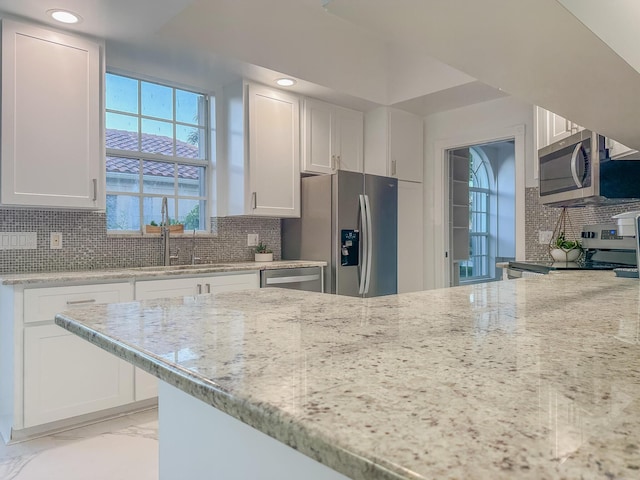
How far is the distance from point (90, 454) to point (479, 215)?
19.7 ft

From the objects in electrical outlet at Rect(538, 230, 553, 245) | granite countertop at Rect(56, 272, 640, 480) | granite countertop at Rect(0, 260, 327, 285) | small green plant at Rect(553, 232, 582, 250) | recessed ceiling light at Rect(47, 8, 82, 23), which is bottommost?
granite countertop at Rect(0, 260, 327, 285)

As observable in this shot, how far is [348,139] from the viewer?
13.9ft

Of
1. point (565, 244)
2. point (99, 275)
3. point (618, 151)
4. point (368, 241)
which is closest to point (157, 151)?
point (99, 275)

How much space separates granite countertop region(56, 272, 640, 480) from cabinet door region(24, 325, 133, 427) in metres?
1.63

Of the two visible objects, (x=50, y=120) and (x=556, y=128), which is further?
(x=556, y=128)

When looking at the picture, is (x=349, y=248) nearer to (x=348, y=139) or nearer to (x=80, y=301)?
(x=348, y=139)

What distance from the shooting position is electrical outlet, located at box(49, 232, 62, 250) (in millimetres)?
2840

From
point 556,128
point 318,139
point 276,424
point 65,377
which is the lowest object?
point 65,377

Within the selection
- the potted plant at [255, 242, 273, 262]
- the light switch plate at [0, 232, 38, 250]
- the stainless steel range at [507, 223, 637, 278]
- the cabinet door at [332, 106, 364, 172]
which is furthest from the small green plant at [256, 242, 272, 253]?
the stainless steel range at [507, 223, 637, 278]

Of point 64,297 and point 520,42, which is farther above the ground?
point 520,42

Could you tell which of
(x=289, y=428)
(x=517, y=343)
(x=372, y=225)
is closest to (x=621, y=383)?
(x=517, y=343)

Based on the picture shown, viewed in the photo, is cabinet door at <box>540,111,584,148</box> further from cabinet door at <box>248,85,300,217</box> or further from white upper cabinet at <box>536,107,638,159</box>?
cabinet door at <box>248,85,300,217</box>

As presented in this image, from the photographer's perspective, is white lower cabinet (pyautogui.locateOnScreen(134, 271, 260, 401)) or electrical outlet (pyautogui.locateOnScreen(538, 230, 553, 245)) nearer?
white lower cabinet (pyautogui.locateOnScreen(134, 271, 260, 401))

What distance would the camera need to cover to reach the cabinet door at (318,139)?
389cm
